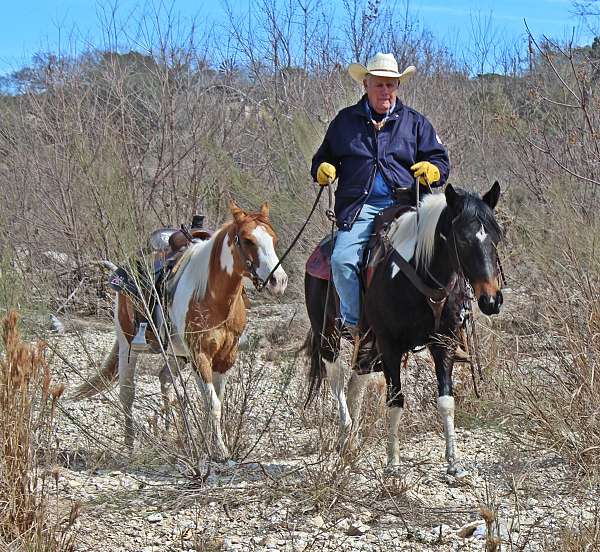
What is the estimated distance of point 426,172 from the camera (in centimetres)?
602

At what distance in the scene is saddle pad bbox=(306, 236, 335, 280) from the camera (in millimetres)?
6586

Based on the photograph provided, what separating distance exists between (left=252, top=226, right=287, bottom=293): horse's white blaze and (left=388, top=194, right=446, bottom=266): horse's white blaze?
764 mm

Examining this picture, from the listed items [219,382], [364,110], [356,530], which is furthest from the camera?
[219,382]

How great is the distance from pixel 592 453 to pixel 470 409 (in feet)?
7.15

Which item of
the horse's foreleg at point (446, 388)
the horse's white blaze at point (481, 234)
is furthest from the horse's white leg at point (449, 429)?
the horse's white blaze at point (481, 234)

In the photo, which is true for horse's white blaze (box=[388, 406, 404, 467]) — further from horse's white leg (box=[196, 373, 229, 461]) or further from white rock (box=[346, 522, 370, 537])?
white rock (box=[346, 522, 370, 537])

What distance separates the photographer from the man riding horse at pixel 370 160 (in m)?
6.23

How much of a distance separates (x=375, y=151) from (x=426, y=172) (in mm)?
501

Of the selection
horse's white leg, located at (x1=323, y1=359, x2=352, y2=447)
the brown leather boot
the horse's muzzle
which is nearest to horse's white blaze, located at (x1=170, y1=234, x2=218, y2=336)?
horse's white leg, located at (x1=323, y1=359, x2=352, y2=447)

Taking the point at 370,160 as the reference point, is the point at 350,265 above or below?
below

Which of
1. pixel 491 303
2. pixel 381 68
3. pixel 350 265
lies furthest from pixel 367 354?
pixel 381 68

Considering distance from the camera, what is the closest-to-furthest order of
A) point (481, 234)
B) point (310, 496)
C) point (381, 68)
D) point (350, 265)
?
point (310, 496) → point (481, 234) → point (350, 265) → point (381, 68)

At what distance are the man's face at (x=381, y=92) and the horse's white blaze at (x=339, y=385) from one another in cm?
181

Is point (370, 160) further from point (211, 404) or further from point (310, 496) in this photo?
point (310, 496)
